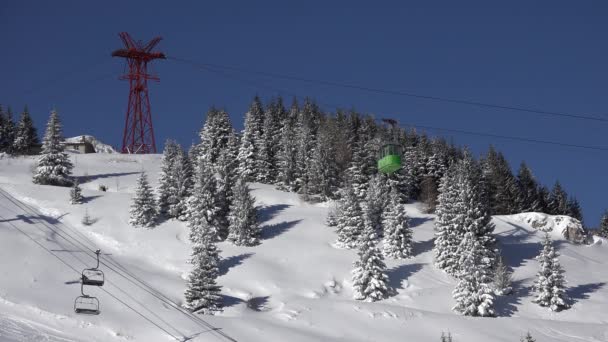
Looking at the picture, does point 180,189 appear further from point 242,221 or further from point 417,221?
point 417,221

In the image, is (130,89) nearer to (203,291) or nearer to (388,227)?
(388,227)

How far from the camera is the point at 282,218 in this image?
→ 239 feet

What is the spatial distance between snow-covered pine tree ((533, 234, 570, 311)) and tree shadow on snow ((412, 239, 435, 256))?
39.0ft

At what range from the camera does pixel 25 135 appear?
336ft

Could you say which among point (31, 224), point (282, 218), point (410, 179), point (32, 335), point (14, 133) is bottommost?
point (32, 335)

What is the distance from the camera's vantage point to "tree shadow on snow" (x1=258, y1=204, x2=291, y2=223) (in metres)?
72.8

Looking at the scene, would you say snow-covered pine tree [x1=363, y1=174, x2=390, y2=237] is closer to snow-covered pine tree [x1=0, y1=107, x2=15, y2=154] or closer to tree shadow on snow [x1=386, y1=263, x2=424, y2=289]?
tree shadow on snow [x1=386, y1=263, x2=424, y2=289]

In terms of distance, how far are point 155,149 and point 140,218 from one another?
32082 millimetres

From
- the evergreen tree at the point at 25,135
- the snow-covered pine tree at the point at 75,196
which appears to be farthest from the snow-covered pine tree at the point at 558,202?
the evergreen tree at the point at 25,135

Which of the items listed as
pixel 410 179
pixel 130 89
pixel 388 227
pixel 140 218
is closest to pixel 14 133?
pixel 130 89

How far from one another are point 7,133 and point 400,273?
213 feet

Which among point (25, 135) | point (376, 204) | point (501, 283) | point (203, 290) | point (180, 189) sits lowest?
point (203, 290)

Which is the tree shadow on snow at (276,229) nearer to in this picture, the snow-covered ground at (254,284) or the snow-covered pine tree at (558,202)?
the snow-covered ground at (254,284)

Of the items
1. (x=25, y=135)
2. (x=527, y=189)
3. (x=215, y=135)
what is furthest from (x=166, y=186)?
(x=527, y=189)
